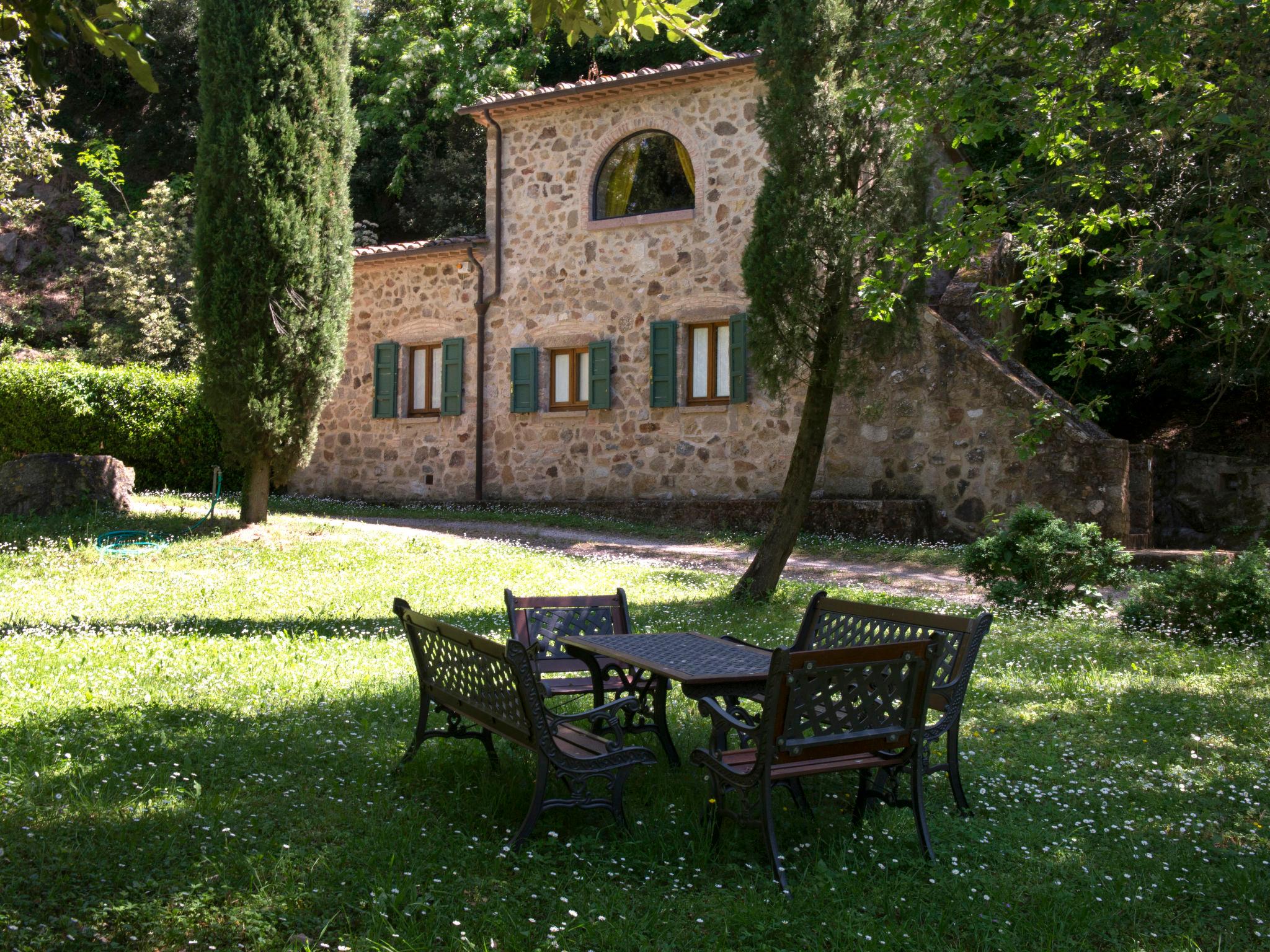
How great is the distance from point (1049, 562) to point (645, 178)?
395 inches

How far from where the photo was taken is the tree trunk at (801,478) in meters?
9.73

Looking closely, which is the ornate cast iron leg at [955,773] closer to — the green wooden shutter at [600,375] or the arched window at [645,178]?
the green wooden shutter at [600,375]

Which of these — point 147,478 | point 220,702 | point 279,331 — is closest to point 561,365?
point 279,331

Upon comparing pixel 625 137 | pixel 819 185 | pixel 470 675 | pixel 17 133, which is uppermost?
pixel 625 137

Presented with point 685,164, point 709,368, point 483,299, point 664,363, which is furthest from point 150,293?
point 709,368

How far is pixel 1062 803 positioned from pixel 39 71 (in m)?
4.70

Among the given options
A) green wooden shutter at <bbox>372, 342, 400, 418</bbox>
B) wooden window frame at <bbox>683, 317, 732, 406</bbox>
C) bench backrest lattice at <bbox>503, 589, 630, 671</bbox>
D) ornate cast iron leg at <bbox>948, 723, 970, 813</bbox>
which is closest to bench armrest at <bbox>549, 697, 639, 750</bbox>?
bench backrest lattice at <bbox>503, 589, 630, 671</bbox>

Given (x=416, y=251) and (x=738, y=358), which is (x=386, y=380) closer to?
(x=416, y=251)

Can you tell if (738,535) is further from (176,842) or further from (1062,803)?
(176,842)

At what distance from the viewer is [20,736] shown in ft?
15.5

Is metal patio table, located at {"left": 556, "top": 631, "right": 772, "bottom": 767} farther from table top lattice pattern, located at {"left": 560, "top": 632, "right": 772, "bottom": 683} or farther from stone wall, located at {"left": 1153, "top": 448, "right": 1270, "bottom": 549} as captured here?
stone wall, located at {"left": 1153, "top": 448, "right": 1270, "bottom": 549}

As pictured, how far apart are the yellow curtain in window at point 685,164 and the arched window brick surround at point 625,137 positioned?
0.10 meters

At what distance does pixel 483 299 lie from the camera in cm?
1798

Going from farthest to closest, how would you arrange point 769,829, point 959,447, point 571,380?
point 571,380 → point 959,447 → point 769,829
